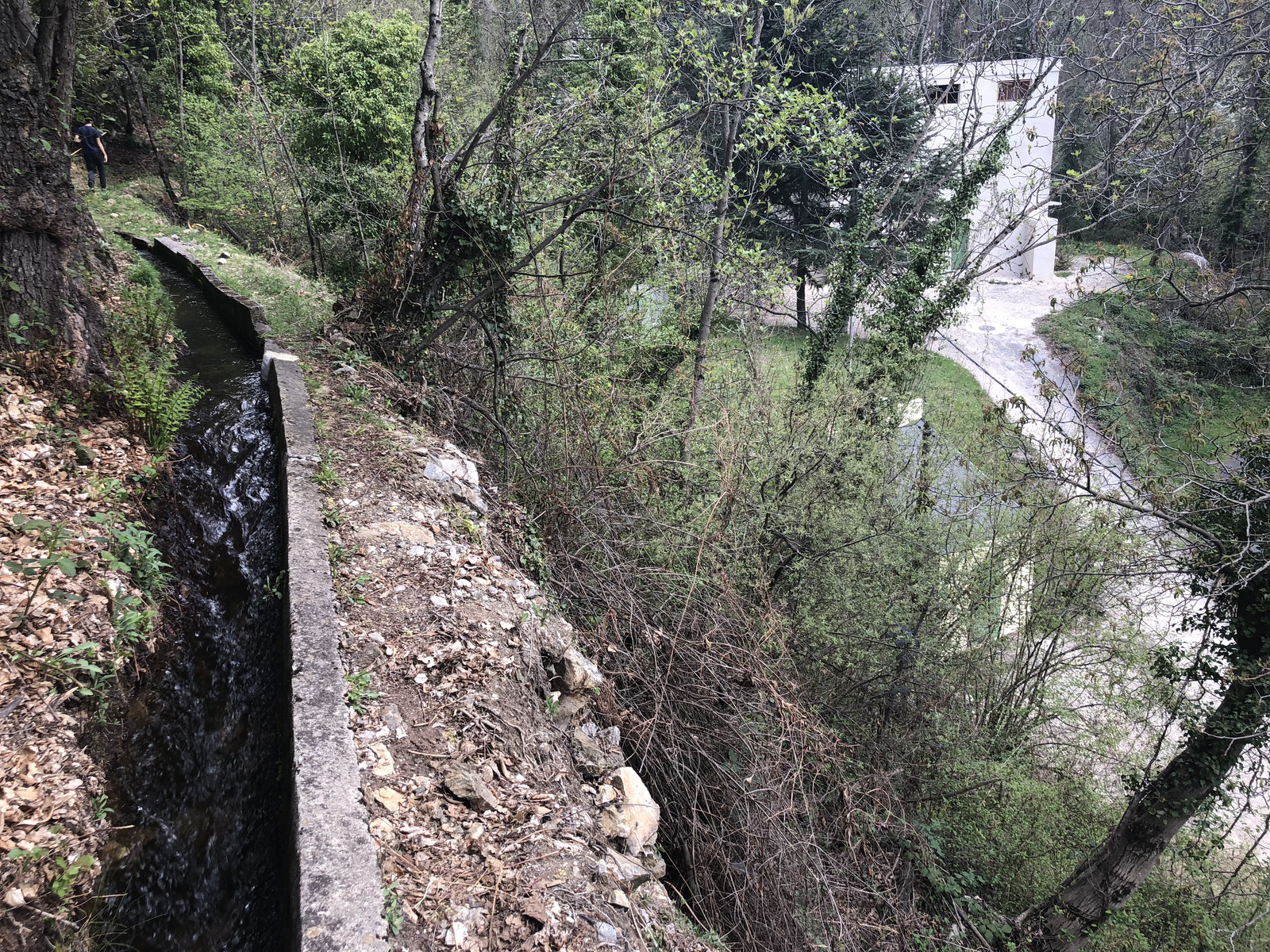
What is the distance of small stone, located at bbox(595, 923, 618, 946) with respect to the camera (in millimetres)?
2664

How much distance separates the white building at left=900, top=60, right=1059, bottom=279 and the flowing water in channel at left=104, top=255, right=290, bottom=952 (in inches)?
358

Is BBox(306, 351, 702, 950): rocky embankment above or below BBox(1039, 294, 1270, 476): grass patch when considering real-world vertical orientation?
below

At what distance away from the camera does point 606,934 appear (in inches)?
106

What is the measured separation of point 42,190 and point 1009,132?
15279 mm

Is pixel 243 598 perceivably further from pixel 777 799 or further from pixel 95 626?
pixel 777 799

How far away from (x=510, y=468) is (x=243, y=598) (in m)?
2.37

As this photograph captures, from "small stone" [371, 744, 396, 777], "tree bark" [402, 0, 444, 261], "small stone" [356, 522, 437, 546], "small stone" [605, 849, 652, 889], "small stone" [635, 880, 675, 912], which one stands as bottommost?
"small stone" [635, 880, 675, 912]

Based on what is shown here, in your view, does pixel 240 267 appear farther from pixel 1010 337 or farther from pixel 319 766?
pixel 1010 337

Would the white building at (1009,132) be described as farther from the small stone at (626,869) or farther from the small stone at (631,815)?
the small stone at (626,869)

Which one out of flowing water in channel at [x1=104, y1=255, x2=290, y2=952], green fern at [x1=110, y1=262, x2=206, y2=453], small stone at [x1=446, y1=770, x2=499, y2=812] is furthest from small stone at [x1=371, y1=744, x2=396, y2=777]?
green fern at [x1=110, y1=262, x2=206, y2=453]

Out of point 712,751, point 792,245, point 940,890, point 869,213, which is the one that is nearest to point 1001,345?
point 792,245

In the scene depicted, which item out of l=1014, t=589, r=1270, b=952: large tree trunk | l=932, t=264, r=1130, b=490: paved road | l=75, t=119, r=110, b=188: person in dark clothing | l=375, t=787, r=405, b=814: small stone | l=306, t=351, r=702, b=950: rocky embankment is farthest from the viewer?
l=932, t=264, r=1130, b=490: paved road

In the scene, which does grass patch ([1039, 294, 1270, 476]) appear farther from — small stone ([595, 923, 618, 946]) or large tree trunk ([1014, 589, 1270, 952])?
small stone ([595, 923, 618, 946])

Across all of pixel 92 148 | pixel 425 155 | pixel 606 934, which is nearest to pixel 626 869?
pixel 606 934
